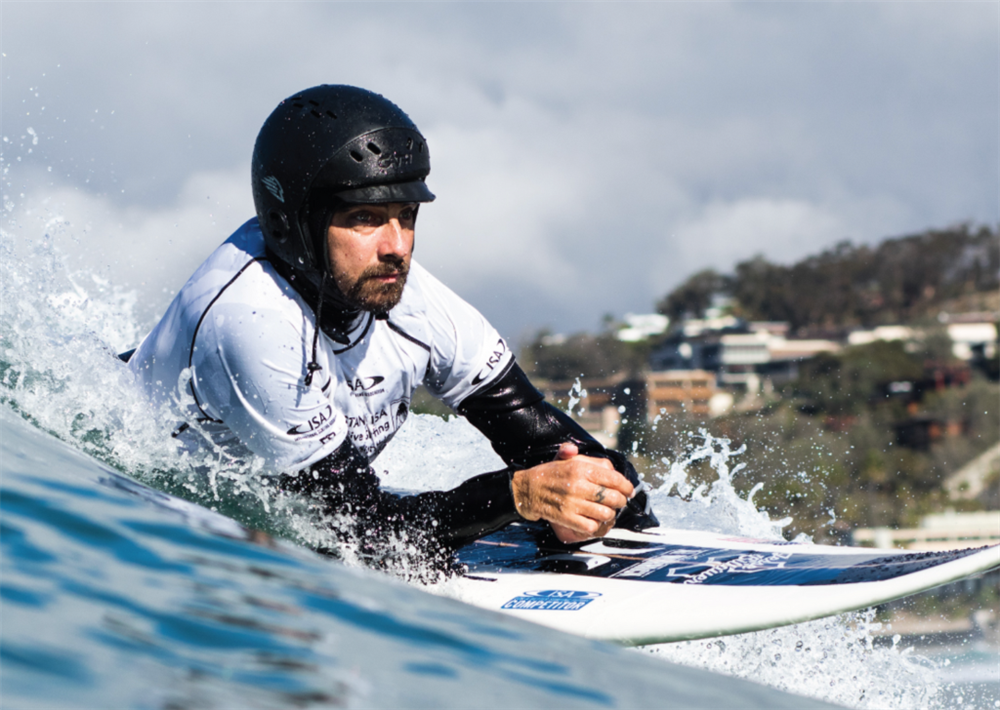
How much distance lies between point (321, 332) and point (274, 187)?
487mm

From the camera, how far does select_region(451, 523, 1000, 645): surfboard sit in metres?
3.05

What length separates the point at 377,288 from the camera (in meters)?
3.18

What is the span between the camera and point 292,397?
302cm

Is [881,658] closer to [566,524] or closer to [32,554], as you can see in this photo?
[566,524]

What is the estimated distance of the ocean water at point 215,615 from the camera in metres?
1.84

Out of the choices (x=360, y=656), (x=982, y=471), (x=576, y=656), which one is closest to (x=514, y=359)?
(x=576, y=656)

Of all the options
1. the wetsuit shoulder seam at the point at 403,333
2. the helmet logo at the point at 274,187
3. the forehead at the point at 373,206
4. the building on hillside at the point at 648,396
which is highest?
the building on hillside at the point at 648,396

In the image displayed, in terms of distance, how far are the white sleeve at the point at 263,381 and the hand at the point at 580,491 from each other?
2.17ft

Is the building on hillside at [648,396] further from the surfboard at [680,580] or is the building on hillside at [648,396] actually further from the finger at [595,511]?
the finger at [595,511]

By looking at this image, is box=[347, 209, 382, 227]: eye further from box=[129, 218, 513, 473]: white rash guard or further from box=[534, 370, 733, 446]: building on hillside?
box=[534, 370, 733, 446]: building on hillside

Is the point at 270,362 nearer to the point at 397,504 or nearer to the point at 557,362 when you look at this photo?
the point at 397,504

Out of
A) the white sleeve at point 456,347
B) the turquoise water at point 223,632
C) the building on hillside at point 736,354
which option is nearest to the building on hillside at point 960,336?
the building on hillside at point 736,354

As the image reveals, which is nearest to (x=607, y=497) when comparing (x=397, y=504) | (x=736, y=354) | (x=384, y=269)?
(x=397, y=504)

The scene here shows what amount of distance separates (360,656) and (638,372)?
189 ft
